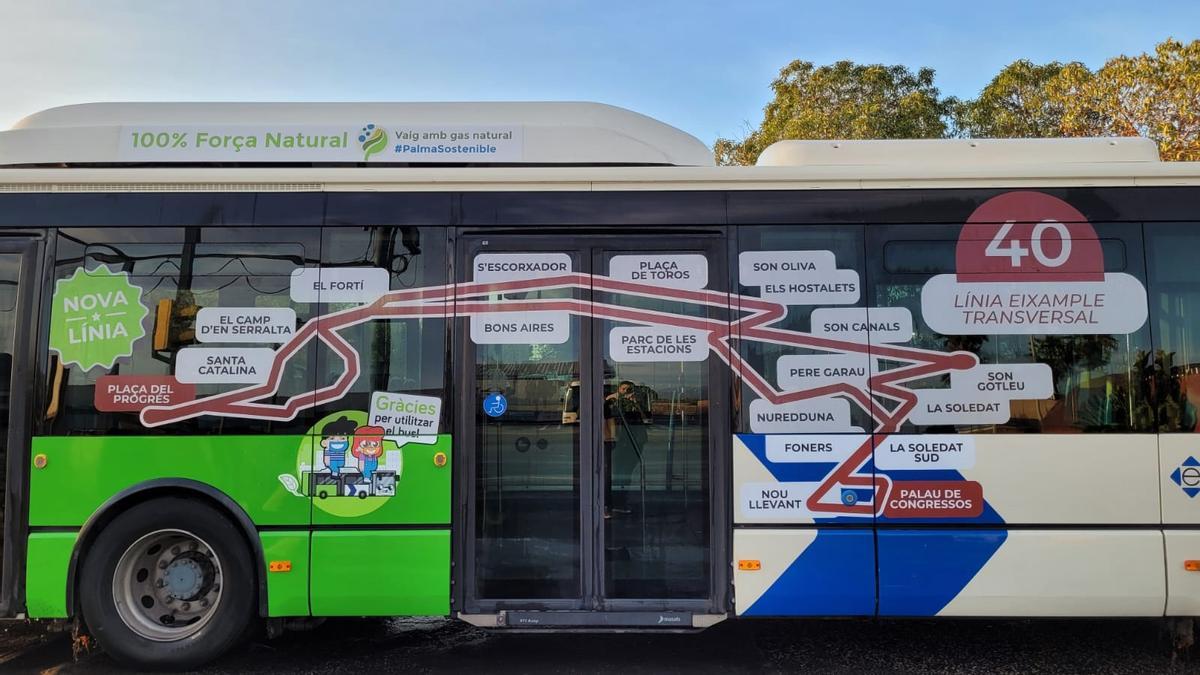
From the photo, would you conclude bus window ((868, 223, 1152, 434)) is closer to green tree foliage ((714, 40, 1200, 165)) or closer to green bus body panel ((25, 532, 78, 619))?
green bus body panel ((25, 532, 78, 619))

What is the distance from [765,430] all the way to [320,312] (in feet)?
9.32

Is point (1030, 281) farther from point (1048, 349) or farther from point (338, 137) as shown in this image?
point (338, 137)

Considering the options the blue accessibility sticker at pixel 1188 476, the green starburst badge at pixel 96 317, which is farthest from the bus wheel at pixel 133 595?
the blue accessibility sticker at pixel 1188 476

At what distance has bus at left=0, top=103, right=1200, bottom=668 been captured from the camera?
461 centimetres

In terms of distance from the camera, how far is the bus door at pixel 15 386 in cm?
463

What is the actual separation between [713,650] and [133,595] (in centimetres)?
375

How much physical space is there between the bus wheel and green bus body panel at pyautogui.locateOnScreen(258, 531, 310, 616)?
0.14 meters

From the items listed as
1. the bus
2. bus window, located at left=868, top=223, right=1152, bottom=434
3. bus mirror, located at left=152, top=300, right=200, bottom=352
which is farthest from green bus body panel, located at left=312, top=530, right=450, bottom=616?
bus window, located at left=868, top=223, right=1152, bottom=434

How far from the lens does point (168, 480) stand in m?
4.68

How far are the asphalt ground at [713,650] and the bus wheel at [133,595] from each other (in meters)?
0.25

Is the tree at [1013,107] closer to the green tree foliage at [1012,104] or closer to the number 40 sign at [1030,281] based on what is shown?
the green tree foliage at [1012,104]

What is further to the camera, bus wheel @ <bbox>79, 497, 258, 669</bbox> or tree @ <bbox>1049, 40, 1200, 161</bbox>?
tree @ <bbox>1049, 40, 1200, 161</bbox>

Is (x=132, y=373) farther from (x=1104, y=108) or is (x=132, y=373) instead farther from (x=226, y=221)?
(x=1104, y=108)

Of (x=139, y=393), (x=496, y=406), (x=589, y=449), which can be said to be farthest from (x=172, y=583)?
(x=589, y=449)
